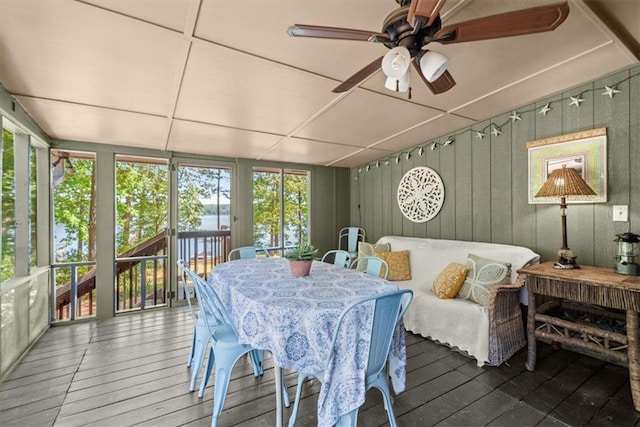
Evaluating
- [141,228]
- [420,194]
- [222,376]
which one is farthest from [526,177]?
[141,228]

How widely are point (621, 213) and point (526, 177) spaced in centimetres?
79

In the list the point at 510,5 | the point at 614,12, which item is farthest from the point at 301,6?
the point at 614,12

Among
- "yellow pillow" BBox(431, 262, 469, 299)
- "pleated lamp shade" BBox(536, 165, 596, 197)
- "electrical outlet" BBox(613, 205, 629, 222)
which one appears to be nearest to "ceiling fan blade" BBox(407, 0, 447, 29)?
"pleated lamp shade" BBox(536, 165, 596, 197)

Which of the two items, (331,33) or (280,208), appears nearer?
(331,33)

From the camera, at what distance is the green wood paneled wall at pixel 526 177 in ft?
7.76

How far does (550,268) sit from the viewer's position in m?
2.38

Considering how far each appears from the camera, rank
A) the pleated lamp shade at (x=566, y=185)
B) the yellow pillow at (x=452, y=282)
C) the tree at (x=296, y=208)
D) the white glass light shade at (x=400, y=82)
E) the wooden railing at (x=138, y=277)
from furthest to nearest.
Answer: the tree at (x=296, y=208)
the wooden railing at (x=138, y=277)
the yellow pillow at (x=452, y=282)
the pleated lamp shade at (x=566, y=185)
the white glass light shade at (x=400, y=82)

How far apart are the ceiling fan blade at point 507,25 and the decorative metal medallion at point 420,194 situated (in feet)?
8.38

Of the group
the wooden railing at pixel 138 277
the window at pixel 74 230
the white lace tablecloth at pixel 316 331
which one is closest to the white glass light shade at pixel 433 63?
the white lace tablecloth at pixel 316 331

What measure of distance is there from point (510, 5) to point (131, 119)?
3.19m

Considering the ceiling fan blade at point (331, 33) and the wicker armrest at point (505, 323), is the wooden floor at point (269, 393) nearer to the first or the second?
the wicker armrest at point (505, 323)

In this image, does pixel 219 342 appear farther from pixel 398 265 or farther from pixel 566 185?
pixel 566 185

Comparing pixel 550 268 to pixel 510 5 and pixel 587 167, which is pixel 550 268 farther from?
pixel 510 5

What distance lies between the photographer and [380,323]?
57.1 inches
